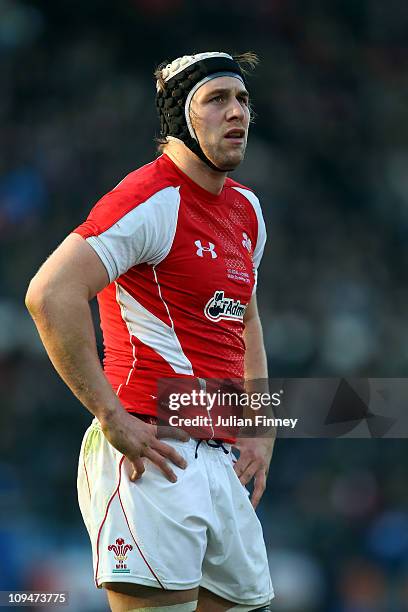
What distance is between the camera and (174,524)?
2926 mm

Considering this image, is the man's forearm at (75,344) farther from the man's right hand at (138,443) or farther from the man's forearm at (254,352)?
the man's forearm at (254,352)

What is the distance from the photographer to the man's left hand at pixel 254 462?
338 centimetres

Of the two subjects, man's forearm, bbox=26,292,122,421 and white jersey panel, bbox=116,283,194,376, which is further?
white jersey panel, bbox=116,283,194,376

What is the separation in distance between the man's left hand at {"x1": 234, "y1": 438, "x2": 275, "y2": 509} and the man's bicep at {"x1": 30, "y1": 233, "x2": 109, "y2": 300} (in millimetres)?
852

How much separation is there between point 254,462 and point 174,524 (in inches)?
22.9

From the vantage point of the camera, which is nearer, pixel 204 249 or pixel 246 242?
pixel 204 249

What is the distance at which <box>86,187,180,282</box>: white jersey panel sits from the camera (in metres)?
2.91

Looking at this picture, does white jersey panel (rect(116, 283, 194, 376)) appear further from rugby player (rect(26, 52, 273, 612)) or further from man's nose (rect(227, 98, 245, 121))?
man's nose (rect(227, 98, 245, 121))

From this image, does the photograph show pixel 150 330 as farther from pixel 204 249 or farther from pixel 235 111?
pixel 235 111

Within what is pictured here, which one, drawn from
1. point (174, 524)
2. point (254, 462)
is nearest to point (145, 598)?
point (174, 524)

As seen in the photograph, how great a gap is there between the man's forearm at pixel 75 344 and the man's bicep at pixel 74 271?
3cm

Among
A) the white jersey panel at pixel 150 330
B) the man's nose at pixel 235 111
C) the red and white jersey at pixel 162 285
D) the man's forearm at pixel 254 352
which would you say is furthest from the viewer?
the man's forearm at pixel 254 352

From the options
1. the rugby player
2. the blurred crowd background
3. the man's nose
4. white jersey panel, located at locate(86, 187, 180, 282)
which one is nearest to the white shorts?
the rugby player

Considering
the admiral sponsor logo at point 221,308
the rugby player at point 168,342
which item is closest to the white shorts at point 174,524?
the rugby player at point 168,342
